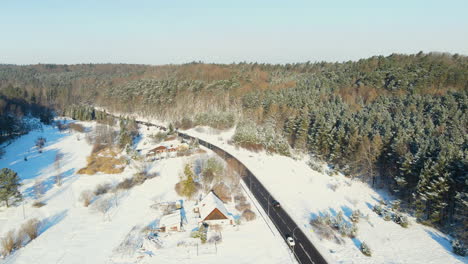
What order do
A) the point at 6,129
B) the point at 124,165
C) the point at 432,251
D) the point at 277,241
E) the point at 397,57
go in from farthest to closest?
the point at 397,57 < the point at 6,129 < the point at 124,165 < the point at 277,241 < the point at 432,251

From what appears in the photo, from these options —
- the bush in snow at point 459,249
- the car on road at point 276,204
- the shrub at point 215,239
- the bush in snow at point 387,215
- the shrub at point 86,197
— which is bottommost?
the shrub at point 86,197

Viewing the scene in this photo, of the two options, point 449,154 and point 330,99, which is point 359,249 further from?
point 330,99

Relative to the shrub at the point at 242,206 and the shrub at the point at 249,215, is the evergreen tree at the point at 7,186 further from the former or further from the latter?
the shrub at the point at 249,215

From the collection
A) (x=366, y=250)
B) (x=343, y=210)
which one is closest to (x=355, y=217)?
(x=343, y=210)

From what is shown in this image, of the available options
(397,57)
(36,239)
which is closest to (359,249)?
(36,239)

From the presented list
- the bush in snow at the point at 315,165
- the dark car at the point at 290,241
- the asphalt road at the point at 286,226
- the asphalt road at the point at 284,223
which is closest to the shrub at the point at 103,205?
the asphalt road at the point at 284,223

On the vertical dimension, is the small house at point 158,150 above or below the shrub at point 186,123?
below

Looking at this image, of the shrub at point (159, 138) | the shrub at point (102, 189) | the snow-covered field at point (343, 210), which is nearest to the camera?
the snow-covered field at point (343, 210)
